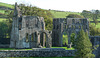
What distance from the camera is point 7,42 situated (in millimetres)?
63344

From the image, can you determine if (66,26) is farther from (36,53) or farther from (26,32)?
(36,53)

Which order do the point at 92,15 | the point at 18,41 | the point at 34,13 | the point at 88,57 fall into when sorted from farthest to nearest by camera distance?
1. the point at 92,15
2. the point at 34,13
3. the point at 18,41
4. the point at 88,57

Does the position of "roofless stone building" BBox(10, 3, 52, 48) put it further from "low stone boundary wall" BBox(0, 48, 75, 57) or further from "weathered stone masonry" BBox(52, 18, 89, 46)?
"low stone boundary wall" BBox(0, 48, 75, 57)

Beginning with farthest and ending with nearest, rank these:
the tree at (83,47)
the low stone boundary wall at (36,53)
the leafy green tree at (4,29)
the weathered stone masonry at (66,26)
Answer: the leafy green tree at (4,29)
the weathered stone masonry at (66,26)
the low stone boundary wall at (36,53)
the tree at (83,47)

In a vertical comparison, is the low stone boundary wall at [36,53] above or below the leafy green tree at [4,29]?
below

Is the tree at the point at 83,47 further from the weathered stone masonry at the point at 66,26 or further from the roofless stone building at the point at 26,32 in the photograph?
the weathered stone masonry at the point at 66,26

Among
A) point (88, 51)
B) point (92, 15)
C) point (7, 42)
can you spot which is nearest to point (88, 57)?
point (88, 51)

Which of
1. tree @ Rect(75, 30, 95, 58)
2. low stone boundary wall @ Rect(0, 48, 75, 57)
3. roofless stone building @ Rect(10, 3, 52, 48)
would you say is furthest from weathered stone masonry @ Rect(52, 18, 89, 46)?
tree @ Rect(75, 30, 95, 58)

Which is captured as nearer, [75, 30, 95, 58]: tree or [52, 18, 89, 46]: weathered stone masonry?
Answer: [75, 30, 95, 58]: tree

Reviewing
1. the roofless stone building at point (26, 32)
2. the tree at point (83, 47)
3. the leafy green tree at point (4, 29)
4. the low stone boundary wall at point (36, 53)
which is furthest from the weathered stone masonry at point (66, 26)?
the tree at point (83, 47)

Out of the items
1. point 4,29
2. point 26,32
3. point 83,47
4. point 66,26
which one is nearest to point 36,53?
point 83,47

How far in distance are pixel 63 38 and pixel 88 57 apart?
1187 inches

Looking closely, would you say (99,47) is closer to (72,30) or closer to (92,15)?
(72,30)

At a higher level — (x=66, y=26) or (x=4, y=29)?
(x=66, y=26)
